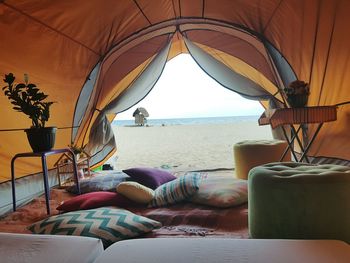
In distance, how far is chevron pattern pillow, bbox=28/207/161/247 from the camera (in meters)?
1.41

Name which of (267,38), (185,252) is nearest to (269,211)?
(185,252)

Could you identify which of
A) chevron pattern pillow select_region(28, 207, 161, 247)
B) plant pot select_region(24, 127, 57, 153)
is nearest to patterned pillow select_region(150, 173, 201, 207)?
chevron pattern pillow select_region(28, 207, 161, 247)

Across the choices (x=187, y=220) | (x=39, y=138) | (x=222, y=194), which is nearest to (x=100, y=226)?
(x=187, y=220)

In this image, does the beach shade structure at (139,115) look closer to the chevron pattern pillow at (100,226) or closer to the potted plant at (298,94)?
the potted plant at (298,94)

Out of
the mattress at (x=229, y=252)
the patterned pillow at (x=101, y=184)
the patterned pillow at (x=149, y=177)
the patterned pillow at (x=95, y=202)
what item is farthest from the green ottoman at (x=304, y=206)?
the patterned pillow at (x=101, y=184)

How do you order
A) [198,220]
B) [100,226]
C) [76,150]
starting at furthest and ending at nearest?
1. [76,150]
2. [198,220]
3. [100,226]

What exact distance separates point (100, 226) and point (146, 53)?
10.3 ft

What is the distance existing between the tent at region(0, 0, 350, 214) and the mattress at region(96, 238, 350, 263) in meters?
1.82

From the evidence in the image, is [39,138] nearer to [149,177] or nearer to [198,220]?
[149,177]

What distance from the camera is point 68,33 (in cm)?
292

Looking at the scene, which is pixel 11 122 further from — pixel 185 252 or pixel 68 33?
pixel 185 252

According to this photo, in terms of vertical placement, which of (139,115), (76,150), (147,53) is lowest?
(76,150)

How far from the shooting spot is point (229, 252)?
913 millimetres

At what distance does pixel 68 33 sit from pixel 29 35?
440 mm
